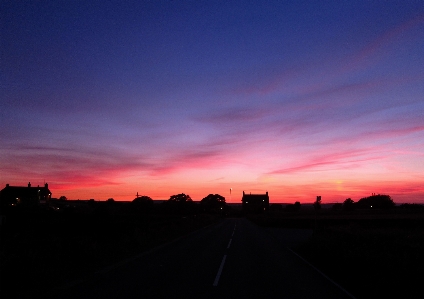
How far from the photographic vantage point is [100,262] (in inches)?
640

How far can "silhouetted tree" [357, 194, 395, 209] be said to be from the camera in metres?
146

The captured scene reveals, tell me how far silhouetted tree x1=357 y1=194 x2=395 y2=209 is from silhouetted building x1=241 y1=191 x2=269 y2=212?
44047 mm

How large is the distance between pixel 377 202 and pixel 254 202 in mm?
50147

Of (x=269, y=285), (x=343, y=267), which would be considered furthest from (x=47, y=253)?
(x=343, y=267)

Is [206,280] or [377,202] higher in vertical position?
[377,202]

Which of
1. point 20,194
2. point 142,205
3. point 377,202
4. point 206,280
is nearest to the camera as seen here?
point 206,280

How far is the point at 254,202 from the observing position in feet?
457

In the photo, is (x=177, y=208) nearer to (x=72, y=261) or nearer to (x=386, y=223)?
(x=386, y=223)

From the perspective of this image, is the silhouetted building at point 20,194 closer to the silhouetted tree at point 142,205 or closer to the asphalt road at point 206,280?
the silhouetted tree at point 142,205

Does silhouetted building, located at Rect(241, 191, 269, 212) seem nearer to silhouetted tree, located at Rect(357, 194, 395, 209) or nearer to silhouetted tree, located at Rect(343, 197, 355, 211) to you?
silhouetted tree, located at Rect(343, 197, 355, 211)

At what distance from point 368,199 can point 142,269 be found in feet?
538

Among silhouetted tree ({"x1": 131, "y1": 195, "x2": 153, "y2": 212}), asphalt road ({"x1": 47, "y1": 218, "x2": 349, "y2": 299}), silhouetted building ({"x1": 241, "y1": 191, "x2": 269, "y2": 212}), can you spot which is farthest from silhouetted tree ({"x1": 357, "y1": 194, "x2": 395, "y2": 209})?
asphalt road ({"x1": 47, "y1": 218, "x2": 349, "y2": 299})

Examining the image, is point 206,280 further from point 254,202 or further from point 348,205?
point 348,205

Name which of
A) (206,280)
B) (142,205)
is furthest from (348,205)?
(206,280)
